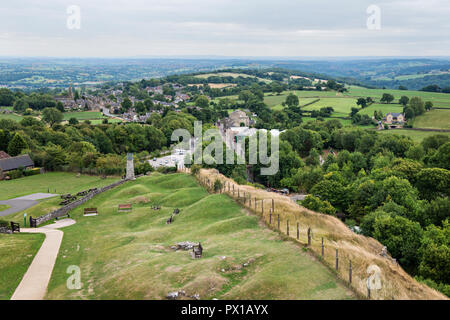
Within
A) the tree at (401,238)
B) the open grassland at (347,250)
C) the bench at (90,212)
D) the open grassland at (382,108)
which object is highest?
the open grassland at (382,108)

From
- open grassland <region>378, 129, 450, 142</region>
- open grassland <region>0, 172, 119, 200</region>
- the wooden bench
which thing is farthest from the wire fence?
open grassland <region>378, 129, 450, 142</region>

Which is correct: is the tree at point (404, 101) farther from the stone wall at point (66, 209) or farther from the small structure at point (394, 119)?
the stone wall at point (66, 209)

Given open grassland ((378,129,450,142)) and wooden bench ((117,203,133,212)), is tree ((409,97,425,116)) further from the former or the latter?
wooden bench ((117,203,133,212))

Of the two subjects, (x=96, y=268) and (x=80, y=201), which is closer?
(x=96, y=268)

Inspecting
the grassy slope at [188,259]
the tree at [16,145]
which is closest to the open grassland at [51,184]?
the tree at [16,145]
